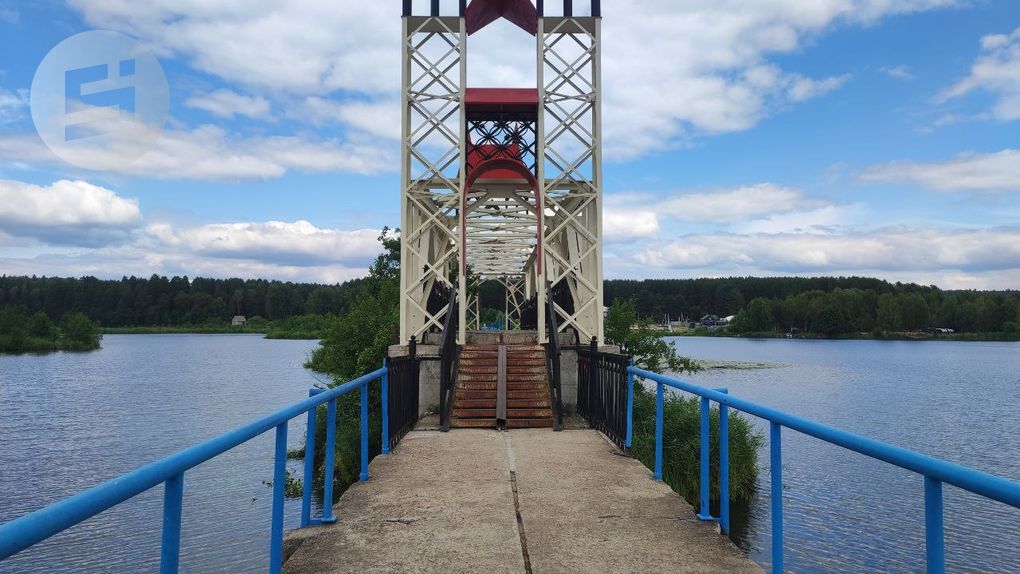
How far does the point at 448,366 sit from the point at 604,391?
90.8 inches

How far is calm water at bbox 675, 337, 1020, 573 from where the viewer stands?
10555 millimetres

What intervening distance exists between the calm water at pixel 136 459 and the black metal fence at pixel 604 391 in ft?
18.9

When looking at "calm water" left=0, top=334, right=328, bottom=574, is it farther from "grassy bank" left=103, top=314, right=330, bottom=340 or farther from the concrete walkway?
"grassy bank" left=103, top=314, right=330, bottom=340

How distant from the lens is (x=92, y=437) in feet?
66.0

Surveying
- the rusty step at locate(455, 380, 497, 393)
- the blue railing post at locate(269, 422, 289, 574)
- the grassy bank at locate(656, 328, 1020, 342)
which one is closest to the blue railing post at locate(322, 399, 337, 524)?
the blue railing post at locate(269, 422, 289, 574)

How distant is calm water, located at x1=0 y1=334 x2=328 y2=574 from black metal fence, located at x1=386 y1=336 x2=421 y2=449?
3.99m

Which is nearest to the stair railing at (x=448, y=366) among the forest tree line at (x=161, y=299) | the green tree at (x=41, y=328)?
the green tree at (x=41, y=328)

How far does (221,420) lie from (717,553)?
2199cm

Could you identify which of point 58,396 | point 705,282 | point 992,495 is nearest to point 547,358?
point 992,495

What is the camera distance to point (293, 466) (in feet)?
55.5

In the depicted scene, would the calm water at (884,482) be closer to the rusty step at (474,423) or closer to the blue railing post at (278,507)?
the rusty step at (474,423)

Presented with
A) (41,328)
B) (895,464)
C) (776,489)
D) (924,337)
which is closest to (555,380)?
(776,489)

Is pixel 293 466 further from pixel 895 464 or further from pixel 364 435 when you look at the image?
pixel 895 464

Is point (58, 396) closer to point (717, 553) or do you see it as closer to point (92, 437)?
point (92, 437)
